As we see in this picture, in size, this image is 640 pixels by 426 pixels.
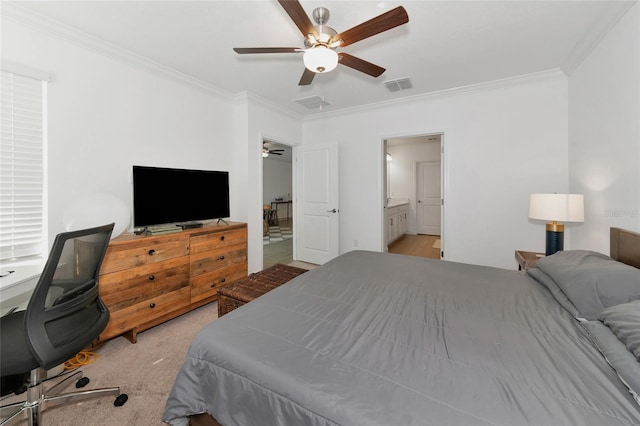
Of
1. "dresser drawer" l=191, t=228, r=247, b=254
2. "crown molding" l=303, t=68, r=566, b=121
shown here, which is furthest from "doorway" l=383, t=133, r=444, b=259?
"dresser drawer" l=191, t=228, r=247, b=254

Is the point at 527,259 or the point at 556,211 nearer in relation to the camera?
the point at 556,211

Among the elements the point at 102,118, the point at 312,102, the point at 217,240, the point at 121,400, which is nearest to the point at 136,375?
the point at 121,400

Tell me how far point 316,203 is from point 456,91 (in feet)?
8.63

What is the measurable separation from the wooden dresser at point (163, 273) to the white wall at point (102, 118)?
57 centimetres

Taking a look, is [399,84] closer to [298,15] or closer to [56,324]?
[298,15]

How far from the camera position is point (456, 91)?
3447mm

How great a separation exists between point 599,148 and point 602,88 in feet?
1.66

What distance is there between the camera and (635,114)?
1751 millimetres

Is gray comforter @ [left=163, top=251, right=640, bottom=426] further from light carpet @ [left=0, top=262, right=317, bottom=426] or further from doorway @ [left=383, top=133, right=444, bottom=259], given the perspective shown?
doorway @ [left=383, top=133, right=444, bottom=259]

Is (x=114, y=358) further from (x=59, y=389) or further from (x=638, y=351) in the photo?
(x=638, y=351)

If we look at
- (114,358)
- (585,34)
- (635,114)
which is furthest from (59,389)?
(585,34)

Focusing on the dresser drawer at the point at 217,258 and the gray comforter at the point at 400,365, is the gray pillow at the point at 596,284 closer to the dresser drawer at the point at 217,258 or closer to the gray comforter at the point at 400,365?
the gray comforter at the point at 400,365

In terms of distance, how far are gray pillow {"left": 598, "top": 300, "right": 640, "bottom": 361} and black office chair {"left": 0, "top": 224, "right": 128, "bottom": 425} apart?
2357 mm

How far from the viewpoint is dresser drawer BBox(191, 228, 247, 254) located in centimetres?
269
